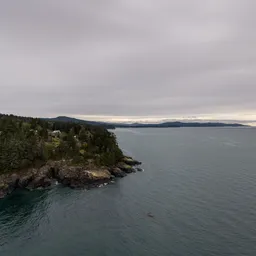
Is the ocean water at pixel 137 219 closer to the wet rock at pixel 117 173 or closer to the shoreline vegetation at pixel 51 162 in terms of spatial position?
the wet rock at pixel 117 173

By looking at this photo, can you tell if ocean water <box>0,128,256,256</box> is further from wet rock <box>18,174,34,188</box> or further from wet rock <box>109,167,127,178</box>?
wet rock <box>18,174,34,188</box>

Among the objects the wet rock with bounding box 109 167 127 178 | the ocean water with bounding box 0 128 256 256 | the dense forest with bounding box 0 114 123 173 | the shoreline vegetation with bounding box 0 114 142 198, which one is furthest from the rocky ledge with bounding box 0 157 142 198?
the ocean water with bounding box 0 128 256 256

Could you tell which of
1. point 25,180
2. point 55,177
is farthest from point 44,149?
point 25,180

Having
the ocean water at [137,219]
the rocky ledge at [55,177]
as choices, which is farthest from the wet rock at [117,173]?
the ocean water at [137,219]

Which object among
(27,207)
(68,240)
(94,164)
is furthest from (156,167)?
(68,240)

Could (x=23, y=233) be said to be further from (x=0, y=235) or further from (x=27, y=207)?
(x=27, y=207)

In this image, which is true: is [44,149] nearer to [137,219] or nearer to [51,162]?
[51,162]
